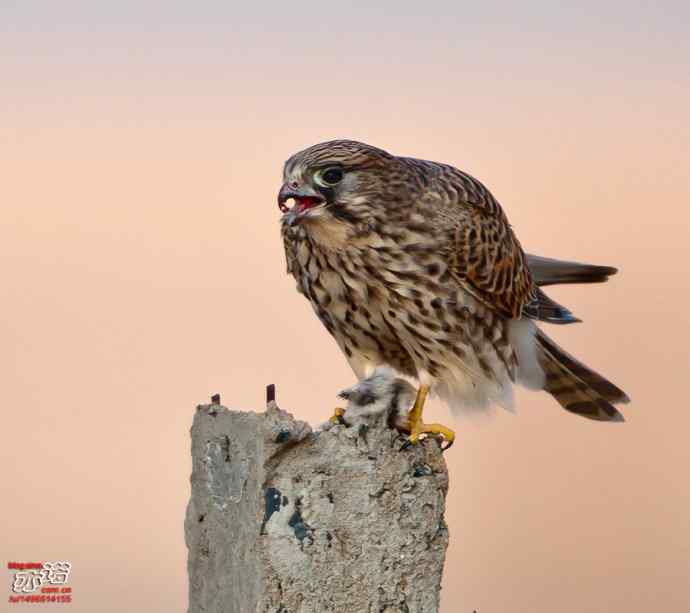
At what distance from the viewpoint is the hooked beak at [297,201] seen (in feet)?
12.1

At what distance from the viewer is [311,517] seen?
3.41 m

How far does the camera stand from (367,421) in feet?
11.6

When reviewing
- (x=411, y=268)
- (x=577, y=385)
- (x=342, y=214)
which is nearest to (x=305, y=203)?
(x=342, y=214)

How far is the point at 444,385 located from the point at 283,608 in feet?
3.09

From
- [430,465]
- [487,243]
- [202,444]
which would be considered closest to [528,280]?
[487,243]

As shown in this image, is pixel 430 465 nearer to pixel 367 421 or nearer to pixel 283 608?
pixel 367 421

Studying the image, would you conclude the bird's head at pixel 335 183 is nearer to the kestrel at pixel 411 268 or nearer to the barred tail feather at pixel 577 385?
the kestrel at pixel 411 268

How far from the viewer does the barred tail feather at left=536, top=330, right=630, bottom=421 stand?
4.55m

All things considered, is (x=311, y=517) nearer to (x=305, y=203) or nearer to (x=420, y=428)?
(x=420, y=428)

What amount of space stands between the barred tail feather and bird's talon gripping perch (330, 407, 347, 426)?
1.03 m

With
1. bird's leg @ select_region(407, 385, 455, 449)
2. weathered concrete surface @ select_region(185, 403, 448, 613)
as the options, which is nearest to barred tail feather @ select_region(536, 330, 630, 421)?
bird's leg @ select_region(407, 385, 455, 449)

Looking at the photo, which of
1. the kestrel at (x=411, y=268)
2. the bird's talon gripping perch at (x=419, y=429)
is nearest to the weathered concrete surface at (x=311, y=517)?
the bird's talon gripping perch at (x=419, y=429)

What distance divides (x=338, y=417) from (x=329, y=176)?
66 cm

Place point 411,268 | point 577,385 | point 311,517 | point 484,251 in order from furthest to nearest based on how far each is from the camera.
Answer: point 577,385 < point 484,251 < point 411,268 < point 311,517
